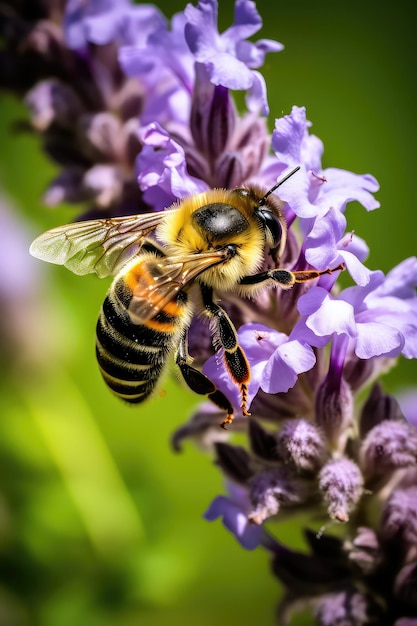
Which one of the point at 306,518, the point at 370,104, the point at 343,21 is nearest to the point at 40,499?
the point at 306,518

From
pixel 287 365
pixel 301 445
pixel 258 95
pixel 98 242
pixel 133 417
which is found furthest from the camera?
pixel 133 417

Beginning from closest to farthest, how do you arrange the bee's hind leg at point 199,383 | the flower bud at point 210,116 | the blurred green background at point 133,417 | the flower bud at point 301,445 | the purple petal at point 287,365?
the purple petal at point 287,365 → the flower bud at point 301,445 → the bee's hind leg at point 199,383 → the flower bud at point 210,116 → the blurred green background at point 133,417

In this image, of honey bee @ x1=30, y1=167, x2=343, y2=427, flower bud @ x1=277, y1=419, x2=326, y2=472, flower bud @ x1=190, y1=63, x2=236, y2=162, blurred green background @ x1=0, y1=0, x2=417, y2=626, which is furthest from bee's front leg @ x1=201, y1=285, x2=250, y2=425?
blurred green background @ x1=0, y1=0, x2=417, y2=626

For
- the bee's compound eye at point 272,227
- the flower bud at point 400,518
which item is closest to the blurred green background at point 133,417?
the bee's compound eye at point 272,227

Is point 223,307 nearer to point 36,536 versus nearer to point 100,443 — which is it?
point 36,536

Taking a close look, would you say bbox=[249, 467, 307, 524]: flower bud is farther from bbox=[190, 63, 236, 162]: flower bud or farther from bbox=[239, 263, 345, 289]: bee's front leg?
bbox=[190, 63, 236, 162]: flower bud

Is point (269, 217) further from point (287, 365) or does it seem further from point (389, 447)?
point (389, 447)

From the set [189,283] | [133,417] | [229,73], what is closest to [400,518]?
[189,283]

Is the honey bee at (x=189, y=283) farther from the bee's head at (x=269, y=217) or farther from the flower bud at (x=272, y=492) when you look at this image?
the flower bud at (x=272, y=492)
